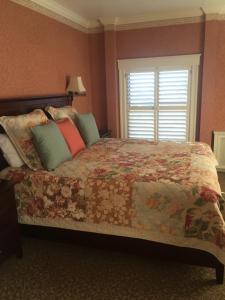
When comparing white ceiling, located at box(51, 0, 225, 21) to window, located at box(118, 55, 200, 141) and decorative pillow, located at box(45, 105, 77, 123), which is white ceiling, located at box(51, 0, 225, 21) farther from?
decorative pillow, located at box(45, 105, 77, 123)

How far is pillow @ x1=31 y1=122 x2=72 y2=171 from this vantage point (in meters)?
2.35

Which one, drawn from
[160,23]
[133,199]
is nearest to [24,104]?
[133,199]

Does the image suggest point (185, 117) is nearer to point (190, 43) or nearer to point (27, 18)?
Answer: point (190, 43)

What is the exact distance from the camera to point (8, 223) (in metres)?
2.09

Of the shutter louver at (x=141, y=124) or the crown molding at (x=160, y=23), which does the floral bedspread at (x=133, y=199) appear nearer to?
the shutter louver at (x=141, y=124)

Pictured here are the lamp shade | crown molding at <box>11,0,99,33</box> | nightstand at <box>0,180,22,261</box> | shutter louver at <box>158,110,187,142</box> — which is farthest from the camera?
shutter louver at <box>158,110,187,142</box>

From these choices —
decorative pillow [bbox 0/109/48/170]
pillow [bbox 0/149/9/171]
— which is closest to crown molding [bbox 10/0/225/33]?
decorative pillow [bbox 0/109/48/170]

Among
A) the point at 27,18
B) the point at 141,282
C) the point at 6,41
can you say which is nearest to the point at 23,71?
the point at 6,41

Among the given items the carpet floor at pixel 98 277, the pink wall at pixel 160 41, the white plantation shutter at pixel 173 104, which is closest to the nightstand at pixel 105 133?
the white plantation shutter at pixel 173 104

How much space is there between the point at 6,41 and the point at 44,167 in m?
1.41

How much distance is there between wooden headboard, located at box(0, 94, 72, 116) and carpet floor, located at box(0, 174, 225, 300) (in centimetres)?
135

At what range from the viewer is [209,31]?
3.88 m

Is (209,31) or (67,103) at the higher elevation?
(209,31)

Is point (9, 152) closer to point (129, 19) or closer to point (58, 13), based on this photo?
point (58, 13)
